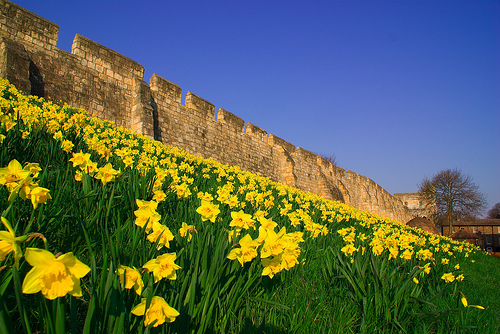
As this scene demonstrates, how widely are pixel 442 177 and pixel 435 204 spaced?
4.03m

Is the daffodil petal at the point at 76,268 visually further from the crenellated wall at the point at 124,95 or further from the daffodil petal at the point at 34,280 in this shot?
the crenellated wall at the point at 124,95

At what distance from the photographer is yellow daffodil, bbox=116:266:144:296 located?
39.1 inches

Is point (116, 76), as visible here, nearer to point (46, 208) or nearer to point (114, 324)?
point (46, 208)

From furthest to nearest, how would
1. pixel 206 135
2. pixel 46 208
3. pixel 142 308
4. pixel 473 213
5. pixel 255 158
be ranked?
pixel 473 213 → pixel 255 158 → pixel 206 135 → pixel 46 208 → pixel 142 308

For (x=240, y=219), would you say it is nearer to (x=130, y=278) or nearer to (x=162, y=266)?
(x=162, y=266)

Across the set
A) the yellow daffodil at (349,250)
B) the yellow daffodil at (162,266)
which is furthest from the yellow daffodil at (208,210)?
the yellow daffodil at (349,250)

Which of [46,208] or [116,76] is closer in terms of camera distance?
[46,208]

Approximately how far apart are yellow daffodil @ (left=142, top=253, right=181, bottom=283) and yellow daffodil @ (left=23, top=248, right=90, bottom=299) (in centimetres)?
32

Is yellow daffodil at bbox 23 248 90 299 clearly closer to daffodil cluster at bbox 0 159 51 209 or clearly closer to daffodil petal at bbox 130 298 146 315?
daffodil petal at bbox 130 298 146 315

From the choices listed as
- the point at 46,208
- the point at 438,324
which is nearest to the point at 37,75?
the point at 46,208

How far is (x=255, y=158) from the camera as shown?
54.9 ft

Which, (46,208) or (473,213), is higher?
(473,213)

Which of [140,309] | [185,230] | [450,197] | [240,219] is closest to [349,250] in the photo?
[240,219]

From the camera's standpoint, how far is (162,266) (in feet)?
3.67
